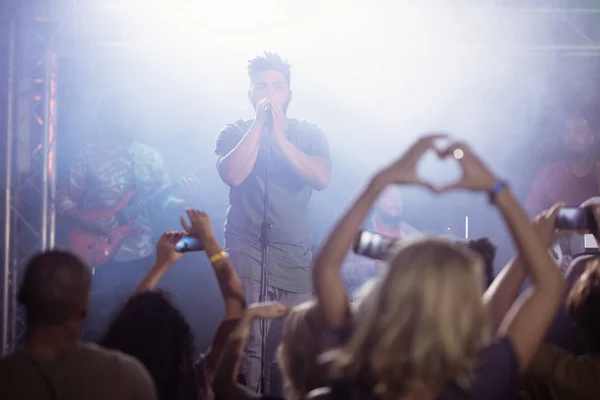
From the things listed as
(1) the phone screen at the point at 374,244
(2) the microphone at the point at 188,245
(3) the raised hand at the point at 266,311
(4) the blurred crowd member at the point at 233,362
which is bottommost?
(4) the blurred crowd member at the point at 233,362

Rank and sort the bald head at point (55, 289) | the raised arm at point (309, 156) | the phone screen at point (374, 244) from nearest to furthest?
1. the bald head at point (55, 289)
2. the phone screen at point (374, 244)
3. the raised arm at point (309, 156)

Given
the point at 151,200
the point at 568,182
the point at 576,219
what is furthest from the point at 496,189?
the point at 151,200

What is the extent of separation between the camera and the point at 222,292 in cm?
223

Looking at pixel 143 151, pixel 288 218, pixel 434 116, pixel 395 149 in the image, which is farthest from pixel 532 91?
pixel 143 151

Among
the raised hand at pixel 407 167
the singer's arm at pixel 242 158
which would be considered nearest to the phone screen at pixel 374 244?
the raised hand at pixel 407 167

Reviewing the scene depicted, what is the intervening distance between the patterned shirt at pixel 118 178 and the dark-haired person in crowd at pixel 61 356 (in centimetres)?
376

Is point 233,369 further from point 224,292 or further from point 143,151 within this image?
point 143,151

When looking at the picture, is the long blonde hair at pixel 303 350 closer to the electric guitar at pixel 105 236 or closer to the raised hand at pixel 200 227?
the raised hand at pixel 200 227

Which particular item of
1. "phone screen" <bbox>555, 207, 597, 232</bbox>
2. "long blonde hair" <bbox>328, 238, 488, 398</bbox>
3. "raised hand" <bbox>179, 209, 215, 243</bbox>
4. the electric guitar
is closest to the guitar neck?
the electric guitar

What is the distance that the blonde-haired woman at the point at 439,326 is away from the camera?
1.34 meters

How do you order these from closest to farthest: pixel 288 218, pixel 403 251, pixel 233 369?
pixel 403 251 < pixel 233 369 < pixel 288 218

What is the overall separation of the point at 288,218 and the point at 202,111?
168cm

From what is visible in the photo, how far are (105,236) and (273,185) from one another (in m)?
1.74

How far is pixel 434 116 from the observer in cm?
546
